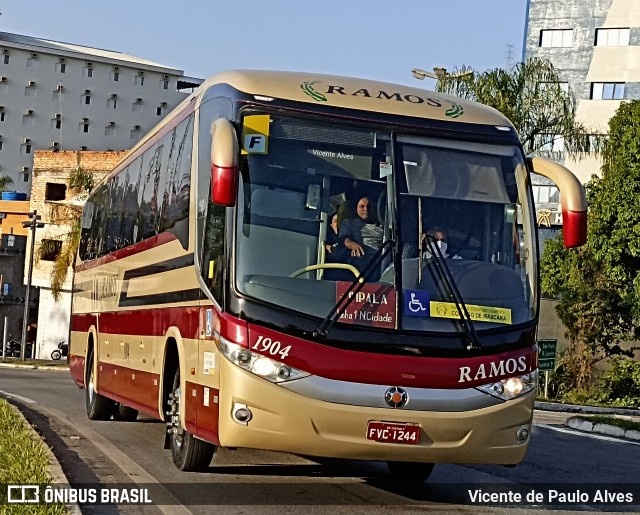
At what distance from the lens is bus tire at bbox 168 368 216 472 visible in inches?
448

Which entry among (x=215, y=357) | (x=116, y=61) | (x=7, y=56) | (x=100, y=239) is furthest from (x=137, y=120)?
(x=215, y=357)

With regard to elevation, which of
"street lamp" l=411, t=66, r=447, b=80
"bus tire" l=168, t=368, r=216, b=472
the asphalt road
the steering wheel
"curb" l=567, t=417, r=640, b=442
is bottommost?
"curb" l=567, t=417, r=640, b=442

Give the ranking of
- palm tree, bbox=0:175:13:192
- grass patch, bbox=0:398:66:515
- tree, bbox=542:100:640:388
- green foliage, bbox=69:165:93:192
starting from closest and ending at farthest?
1. grass patch, bbox=0:398:66:515
2. tree, bbox=542:100:640:388
3. green foliage, bbox=69:165:93:192
4. palm tree, bbox=0:175:13:192

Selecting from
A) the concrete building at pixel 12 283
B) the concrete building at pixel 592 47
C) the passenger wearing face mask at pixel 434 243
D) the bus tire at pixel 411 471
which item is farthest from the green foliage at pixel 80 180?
the passenger wearing face mask at pixel 434 243

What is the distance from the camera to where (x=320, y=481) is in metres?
11.5

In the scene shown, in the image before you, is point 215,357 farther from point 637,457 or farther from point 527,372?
point 637,457

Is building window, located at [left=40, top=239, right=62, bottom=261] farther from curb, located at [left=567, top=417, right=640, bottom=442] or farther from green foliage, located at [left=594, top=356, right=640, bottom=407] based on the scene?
curb, located at [left=567, top=417, right=640, bottom=442]

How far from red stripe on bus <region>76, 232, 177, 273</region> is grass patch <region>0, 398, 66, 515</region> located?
2379 mm

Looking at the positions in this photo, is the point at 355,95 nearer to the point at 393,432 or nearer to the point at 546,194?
the point at 393,432

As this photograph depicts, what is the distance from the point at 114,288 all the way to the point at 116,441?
7.38ft

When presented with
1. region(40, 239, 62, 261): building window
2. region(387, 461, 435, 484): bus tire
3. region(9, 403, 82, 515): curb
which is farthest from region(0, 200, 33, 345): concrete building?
region(387, 461, 435, 484): bus tire

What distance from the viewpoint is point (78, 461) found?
12344 millimetres

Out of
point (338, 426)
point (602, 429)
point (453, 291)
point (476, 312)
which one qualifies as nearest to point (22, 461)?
point (338, 426)

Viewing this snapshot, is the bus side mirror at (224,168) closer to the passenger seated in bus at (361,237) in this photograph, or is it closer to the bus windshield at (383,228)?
the bus windshield at (383,228)
